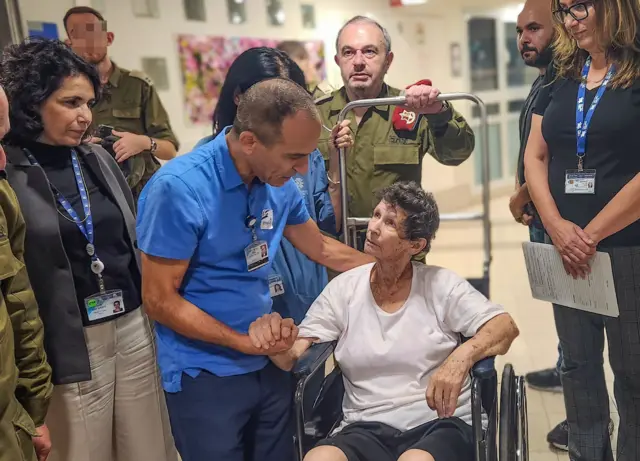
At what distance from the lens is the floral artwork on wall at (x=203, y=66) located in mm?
4277

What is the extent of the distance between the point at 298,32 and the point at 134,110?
241cm

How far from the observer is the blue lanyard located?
1878 millimetres

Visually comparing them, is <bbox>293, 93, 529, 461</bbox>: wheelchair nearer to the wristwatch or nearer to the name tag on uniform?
the name tag on uniform

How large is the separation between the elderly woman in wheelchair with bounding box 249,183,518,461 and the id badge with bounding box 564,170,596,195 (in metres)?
0.43

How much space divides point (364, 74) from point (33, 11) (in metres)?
1.95

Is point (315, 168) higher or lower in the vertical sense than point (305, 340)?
higher

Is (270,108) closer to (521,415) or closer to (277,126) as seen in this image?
(277,126)

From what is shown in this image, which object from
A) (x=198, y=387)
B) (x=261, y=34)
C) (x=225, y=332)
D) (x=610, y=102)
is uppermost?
(x=261, y=34)

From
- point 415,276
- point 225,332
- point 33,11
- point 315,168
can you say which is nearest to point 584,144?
point 415,276

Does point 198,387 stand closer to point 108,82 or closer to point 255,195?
point 255,195

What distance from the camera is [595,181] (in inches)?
75.7

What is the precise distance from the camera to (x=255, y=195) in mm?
1684

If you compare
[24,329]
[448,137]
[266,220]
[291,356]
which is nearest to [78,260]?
[24,329]

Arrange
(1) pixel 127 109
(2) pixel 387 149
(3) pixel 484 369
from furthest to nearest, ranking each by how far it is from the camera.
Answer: (1) pixel 127 109
(2) pixel 387 149
(3) pixel 484 369
